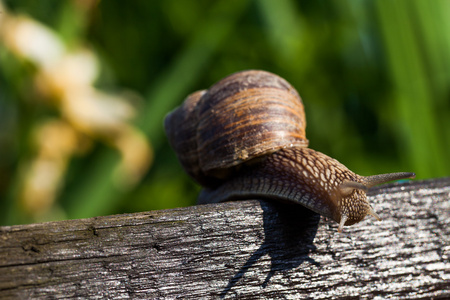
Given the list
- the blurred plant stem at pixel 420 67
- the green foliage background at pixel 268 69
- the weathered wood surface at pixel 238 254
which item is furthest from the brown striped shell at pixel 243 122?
the blurred plant stem at pixel 420 67

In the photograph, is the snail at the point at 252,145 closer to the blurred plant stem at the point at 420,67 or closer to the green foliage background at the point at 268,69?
the green foliage background at the point at 268,69

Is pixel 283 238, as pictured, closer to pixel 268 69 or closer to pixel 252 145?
pixel 252 145

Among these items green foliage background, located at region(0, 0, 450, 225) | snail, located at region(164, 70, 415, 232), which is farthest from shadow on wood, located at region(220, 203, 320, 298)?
green foliage background, located at region(0, 0, 450, 225)

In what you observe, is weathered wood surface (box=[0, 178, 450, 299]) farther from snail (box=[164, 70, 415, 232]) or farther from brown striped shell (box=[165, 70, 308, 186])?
brown striped shell (box=[165, 70, 308, 186])

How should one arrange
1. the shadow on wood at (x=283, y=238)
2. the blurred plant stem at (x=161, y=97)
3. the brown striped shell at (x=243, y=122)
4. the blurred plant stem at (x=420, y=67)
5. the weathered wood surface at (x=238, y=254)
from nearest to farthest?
the weathered wood surface at (x=238, y=254), the shadow on wood at (x=283, y=238), the brown striped shell at (x=243, y=122), the blurred plant stem at (x=420, y=67), the blurred plant stem at (x=161, y=97)

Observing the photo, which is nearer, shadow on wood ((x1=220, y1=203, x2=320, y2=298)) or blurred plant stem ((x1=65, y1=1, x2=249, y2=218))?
shadow on wood ((x1=220, y1=203, x2=320, y2=298))

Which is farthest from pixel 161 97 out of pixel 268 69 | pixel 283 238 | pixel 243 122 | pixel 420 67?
pixel 283 238

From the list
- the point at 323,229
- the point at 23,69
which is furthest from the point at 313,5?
the point at 323,229
